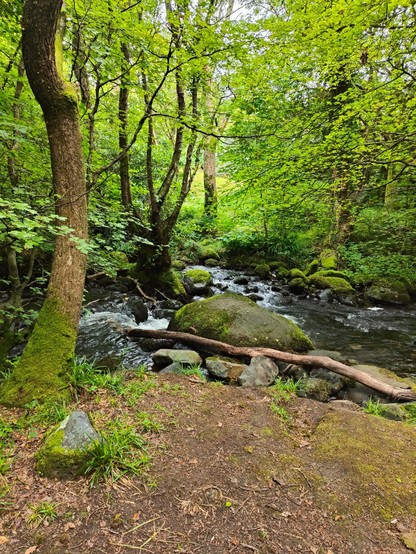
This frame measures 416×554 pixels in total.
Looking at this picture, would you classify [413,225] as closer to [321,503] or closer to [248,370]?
[248,370]

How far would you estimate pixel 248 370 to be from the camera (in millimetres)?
4375

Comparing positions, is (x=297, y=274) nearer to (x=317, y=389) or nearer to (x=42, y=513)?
(x=317, y=389)

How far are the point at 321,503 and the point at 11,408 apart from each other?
9.48ft

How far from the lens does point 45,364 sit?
3.04 metres

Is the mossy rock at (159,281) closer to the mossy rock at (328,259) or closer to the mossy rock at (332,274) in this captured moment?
the mossy rock at (332,274)

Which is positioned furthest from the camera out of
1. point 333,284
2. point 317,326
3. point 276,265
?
point 276,265

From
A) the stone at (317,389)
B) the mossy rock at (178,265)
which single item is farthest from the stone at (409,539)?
the mossy rock at (178,265)

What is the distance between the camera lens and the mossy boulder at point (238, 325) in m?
5.45

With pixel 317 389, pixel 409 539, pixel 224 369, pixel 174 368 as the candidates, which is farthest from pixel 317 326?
pixel 409 539

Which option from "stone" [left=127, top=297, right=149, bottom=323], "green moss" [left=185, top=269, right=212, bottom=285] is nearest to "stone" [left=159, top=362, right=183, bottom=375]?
"stone" [left=127, top=297, right=149, bottom=323]

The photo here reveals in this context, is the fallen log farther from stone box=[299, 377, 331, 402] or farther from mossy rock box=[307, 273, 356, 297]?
mossy rock box=[307, 273, 356, 297]

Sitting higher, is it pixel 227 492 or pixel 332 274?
pixel 332 274

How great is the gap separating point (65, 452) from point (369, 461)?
2565 mm

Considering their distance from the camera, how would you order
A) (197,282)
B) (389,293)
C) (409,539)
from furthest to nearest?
(197,282) < (389,293) < (409,539)
